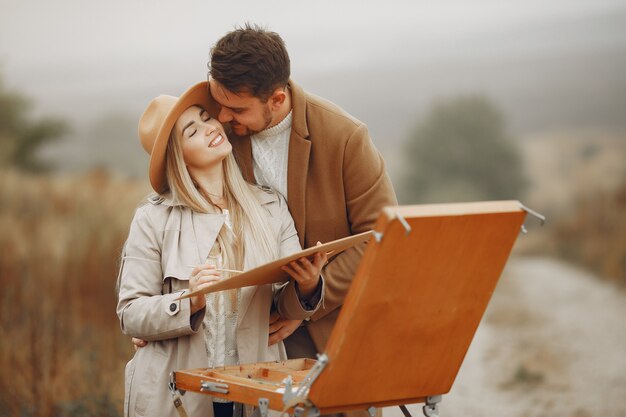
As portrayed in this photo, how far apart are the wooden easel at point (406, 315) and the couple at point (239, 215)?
0.44 meters

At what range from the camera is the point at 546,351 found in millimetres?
9641

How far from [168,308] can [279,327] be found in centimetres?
54

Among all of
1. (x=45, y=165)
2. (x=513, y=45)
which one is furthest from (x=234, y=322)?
(x=513, y=45)

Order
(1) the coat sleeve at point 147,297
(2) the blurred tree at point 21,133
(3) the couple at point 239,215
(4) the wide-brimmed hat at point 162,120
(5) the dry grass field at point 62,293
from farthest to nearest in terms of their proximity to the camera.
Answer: (2) the blurred tree at point 21,133 < (5) the dry grass field at point 62,293 < (4) the wide-brimmed hat at point 162,120 < (3) the couple at point 239,215 < (1) the coat sleeve at point 147,297

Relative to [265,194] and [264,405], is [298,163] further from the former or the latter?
[264,405]

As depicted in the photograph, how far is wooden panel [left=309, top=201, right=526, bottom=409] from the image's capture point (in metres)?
2.88

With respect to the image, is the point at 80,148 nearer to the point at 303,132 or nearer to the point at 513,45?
the point at 513,45

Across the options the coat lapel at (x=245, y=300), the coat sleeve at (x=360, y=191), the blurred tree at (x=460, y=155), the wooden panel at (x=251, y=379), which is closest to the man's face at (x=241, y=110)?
the coat sleeve at (x=360, y=191)

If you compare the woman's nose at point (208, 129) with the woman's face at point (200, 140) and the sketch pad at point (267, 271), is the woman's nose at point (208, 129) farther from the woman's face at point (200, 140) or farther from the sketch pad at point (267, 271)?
the sketch pad at point (267, 271)

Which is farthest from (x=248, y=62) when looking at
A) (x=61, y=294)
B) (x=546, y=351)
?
(x=546, y=351)

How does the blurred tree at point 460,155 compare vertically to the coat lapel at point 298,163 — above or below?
below

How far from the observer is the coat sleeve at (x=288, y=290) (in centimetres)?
372

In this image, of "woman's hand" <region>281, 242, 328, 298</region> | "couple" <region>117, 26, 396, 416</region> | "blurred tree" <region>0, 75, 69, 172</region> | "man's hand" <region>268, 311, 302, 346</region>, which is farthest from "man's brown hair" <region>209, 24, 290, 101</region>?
"blurred tree" <region>0, 75, 69, 172</region>

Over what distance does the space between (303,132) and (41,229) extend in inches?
184
